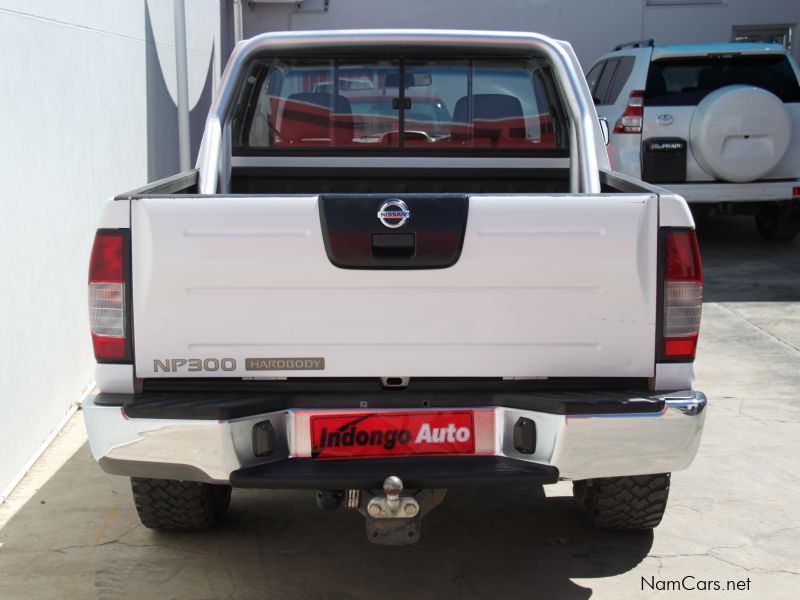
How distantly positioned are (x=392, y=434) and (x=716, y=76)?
816 cm

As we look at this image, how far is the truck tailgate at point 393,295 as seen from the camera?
3.17 meters

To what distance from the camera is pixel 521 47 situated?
4480 millimetres

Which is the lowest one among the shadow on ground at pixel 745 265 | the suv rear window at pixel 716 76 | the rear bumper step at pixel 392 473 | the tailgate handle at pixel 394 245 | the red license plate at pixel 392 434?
the shadow on ground at pixel 745 265

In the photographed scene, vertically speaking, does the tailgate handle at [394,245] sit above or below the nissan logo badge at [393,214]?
below

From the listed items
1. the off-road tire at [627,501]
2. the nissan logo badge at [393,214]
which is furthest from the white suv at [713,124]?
the nissan logo badge at [393,214]

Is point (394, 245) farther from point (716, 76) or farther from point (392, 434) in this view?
point (716, 76)

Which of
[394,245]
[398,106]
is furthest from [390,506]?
[398,106]

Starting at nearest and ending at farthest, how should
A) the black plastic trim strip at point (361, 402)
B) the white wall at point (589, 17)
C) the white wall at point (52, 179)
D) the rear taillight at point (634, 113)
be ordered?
1. the black plastic trim strip at point (361, 402)
2. the white wall at point (52, 179)
3. the rear taillight at point (634, 113)
4. the white wall at point (589, 17)

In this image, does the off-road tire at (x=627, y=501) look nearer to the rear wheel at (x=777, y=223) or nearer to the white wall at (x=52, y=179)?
the white wall at (x=52, y=179)

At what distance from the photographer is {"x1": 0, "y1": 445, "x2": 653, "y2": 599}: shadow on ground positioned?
3680 mm

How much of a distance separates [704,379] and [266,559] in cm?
337

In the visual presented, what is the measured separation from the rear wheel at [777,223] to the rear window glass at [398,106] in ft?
22.2

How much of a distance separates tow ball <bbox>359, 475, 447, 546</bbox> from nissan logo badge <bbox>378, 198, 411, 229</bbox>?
740 mm

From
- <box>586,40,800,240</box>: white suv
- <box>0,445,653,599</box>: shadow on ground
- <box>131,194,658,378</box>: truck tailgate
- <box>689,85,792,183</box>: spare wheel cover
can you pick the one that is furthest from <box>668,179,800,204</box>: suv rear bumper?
<box>131,194,658,378</box>: truck tailgate
